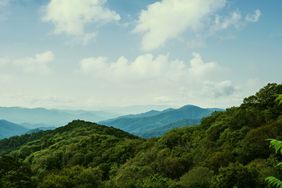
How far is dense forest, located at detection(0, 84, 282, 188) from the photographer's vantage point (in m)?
55.2

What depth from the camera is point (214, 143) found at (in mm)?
83562

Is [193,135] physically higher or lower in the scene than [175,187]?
higher

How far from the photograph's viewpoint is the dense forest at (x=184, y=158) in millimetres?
55156

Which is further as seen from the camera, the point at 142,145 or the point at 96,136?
the point at 96,136

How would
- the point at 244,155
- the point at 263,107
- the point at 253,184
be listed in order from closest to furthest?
the point at 253,184, the point at 244,155, the point at 263,107

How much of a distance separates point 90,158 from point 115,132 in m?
46.7

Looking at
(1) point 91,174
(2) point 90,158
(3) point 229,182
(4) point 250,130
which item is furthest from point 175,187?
(2) point 90,158

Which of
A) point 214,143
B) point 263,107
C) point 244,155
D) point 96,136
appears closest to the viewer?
point 244,155

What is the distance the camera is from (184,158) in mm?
76375

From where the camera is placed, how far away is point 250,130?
78.8 m

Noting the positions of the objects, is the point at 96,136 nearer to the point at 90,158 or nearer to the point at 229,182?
the point at 90,158

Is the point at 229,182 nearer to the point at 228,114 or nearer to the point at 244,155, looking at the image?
the point at 244,155

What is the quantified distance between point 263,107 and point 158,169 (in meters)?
32.4

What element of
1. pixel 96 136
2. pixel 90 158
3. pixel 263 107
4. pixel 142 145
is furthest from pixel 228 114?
pixel 96 136
